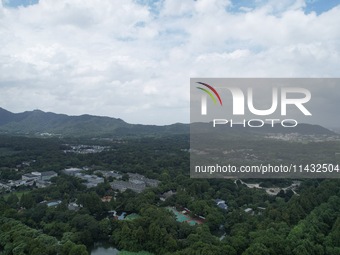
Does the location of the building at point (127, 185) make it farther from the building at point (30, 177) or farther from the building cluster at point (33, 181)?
the building at point (30, 177)

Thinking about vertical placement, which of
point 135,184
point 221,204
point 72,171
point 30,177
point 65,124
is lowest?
point 221,204

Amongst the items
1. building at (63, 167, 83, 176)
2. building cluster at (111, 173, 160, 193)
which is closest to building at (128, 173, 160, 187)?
building cluster at (111, 173, 160, 193)

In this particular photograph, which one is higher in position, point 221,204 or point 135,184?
point 135,184

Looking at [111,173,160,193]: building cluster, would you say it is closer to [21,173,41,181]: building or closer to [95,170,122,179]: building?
[95,170,122,179]: building

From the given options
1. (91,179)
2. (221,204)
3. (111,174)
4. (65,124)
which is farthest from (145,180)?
(65,124)

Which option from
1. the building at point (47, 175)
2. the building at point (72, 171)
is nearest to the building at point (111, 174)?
the building at point (72, 171)

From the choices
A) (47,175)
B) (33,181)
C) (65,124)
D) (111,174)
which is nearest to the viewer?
(33,181)

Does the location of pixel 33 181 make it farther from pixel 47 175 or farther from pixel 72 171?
pixel 72 171

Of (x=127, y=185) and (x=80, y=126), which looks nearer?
(x=127, y=185)
